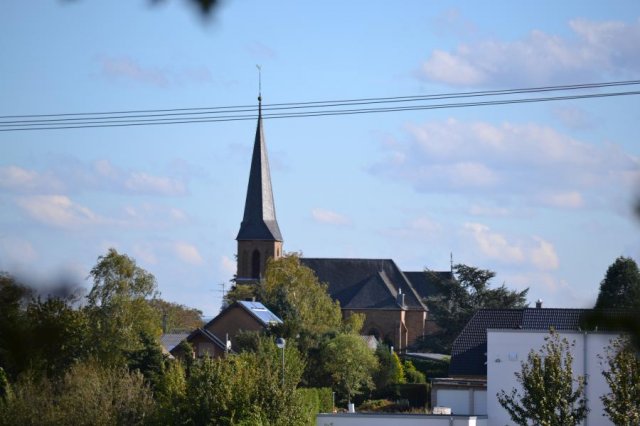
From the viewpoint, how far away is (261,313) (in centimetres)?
6994

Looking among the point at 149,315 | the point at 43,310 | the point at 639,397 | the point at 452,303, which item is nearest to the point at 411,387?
the point at 149,315

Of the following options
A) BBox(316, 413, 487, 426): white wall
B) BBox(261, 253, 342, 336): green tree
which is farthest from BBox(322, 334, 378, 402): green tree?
BBox(316, 413, 487, 426): white wall

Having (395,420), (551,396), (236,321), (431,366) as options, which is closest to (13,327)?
(551,396)

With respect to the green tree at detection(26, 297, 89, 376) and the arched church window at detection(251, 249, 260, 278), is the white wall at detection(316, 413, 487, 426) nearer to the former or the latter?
the green tree at detection(26, 297, 89, 376)

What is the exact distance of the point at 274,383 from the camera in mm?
33000

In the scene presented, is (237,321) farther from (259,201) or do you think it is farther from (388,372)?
(259,201)

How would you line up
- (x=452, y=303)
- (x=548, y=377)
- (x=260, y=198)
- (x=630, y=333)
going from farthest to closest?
(x=260, y=198) < (x=452, y=303) < (x=548, y=377) < (x=630, y=333)

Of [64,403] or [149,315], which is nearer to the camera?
[64,403]

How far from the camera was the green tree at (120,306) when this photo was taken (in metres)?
47.8

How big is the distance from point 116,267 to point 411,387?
17976 mm

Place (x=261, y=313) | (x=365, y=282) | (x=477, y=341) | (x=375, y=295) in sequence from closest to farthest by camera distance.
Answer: (x=477, y=341), (x=261, y=313), (x=375, y=295), (x=365, y=282)

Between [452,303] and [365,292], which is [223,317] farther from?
[365,292]

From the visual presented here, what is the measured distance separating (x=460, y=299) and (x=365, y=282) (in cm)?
3183

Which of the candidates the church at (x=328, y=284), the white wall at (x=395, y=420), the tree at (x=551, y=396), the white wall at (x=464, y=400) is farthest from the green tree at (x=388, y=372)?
the church at (x=328, y=284)
